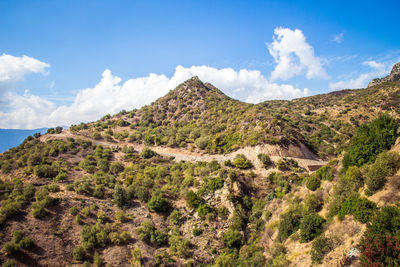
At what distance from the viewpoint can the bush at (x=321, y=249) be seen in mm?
15130

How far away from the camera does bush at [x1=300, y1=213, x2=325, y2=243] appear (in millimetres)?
18759

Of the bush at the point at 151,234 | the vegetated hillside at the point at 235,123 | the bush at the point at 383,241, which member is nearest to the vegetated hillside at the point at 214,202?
the bush at the point at 383,241

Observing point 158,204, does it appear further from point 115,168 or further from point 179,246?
point 115,168

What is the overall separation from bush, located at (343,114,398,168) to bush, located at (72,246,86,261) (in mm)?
36442

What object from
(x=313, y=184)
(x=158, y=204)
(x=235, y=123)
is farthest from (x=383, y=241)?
(x=235, y=123)

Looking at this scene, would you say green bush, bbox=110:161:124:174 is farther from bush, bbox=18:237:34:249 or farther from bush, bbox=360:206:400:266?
bush, bbox=360:206:400:266

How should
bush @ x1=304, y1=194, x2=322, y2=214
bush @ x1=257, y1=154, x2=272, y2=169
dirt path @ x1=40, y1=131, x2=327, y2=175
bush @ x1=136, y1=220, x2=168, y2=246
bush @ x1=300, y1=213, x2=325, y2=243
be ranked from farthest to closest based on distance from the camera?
dirt path @ x1=40, y1=131, x2=327, y2=175 → bush @ x1=257, y1=154, x2=272, y2=169 → bush @ x1=136, y1=220, x2=168, y2=246 → bush @ x1=304, y1=194, x2=322, y2=214 → bush @ x1=300, y1=213, x2=325, y2=243

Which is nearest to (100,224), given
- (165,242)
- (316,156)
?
(165,242)

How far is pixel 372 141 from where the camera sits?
70.3 feet

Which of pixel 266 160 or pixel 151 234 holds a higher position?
pixel 266 160

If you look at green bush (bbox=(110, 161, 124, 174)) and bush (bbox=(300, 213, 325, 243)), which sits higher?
green bush (bbox=(110, 161, 124, 174))

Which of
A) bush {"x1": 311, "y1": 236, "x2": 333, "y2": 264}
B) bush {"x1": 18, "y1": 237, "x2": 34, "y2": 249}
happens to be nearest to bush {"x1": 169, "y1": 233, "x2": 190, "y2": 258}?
bush {"x1": 311, "y1": 236, "x2": 333, "y2": 264}

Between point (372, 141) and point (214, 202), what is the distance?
82.5ft

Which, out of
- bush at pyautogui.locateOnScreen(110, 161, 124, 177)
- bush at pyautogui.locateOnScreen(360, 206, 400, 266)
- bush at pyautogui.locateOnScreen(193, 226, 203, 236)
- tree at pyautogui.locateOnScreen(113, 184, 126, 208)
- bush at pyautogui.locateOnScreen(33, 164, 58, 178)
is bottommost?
bush at pyautogui.locateOnScreen(193, 226, 203, 236)
